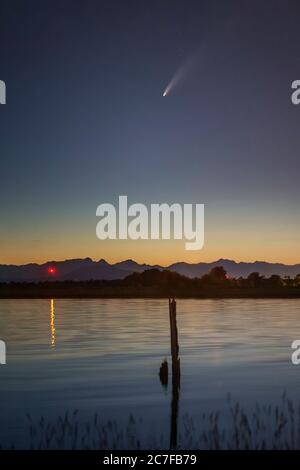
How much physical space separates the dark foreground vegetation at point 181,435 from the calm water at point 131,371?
2.76 ft

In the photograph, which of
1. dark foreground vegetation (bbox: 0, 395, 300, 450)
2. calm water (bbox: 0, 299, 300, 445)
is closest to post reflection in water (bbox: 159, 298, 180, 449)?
calm water (bbox: 0, 299, 300, 445)

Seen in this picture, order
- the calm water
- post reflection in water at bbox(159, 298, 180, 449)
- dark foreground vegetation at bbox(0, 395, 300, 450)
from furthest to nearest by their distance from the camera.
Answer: the calm water
post reflection in water at bbox(159, 298, 180, 449)
dark foreground vegetation at bbox(0, 395, 300, 450)

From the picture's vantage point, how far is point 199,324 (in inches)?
3132

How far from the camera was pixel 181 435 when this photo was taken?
2302 cm

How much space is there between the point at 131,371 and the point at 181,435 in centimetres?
1632

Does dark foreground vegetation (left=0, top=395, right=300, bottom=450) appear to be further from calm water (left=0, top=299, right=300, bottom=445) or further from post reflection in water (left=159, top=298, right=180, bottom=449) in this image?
post reflection in water (left=159, top=298, right=180, bottom=449)

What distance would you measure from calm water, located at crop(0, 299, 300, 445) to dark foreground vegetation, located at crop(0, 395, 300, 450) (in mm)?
841

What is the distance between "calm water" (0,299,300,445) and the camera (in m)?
28.3

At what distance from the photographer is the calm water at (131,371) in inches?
1114

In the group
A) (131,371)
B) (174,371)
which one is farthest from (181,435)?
(131,371)

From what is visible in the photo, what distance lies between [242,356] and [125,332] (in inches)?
867
